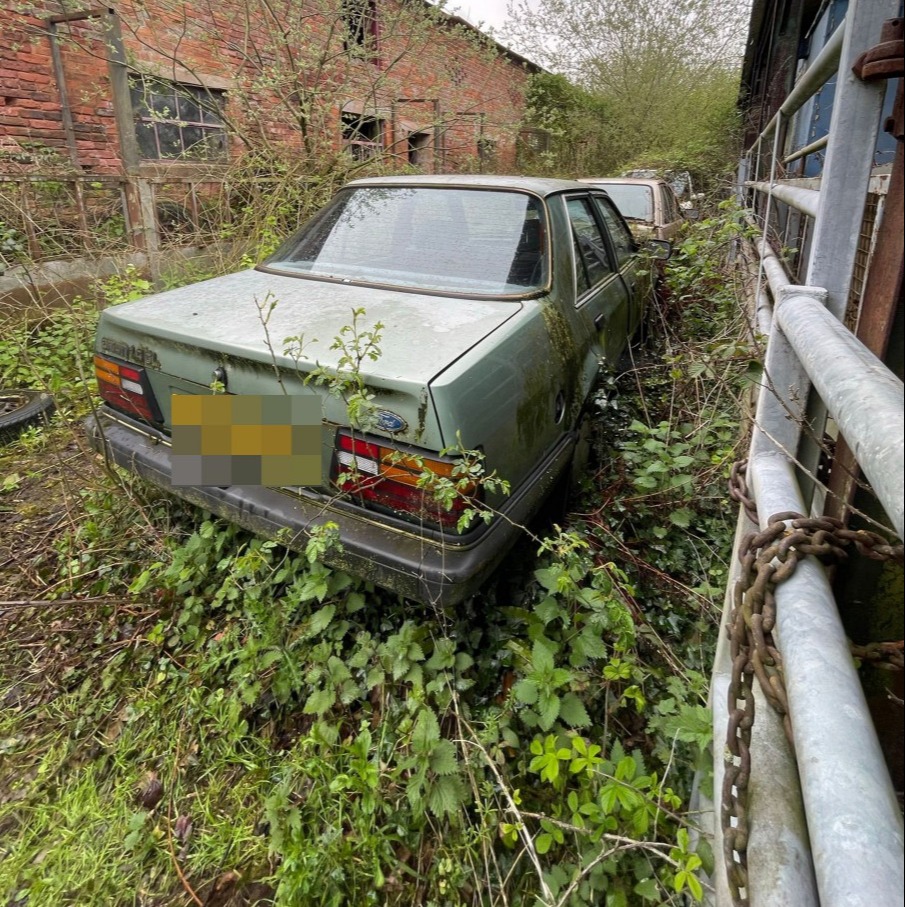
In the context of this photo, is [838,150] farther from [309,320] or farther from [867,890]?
[309,320]

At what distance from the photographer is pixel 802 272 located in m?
2.35

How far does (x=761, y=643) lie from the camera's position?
822mm

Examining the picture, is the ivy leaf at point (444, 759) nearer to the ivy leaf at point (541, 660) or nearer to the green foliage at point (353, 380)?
the ivy leaf at point (541, 660)

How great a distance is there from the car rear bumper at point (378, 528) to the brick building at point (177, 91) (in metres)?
3.78

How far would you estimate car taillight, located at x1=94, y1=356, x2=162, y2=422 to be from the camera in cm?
252

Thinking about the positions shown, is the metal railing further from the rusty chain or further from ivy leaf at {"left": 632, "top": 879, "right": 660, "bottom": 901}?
ivy leaf at {"left": 632, "top": 879, "right": 660, "bottom": 901}

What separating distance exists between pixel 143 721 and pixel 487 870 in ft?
4.51

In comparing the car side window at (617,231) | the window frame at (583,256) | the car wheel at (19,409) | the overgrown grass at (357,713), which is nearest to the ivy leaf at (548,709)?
the overgrown grass at (357,713)

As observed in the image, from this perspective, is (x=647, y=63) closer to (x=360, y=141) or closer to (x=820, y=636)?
(x=360, y=141)

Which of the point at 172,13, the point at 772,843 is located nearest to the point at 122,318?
the point at 772,843

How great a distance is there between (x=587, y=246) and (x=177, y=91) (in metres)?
5.58

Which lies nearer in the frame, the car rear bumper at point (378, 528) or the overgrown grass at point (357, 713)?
the overgrown grass at point (357, 713)

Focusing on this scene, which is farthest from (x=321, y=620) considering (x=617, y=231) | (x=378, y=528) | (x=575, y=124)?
(x=575, y=124)

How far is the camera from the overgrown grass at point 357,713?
172 cm
